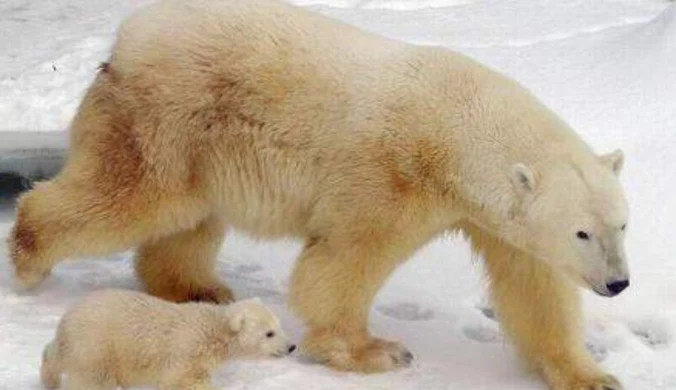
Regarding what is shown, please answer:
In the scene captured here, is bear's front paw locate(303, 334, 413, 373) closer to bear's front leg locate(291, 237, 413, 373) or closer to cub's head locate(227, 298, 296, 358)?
bear's front leg locate(291, 237, 413, 373)

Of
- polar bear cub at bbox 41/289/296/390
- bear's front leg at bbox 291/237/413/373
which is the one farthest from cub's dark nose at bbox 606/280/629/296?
polar bear cub at bbox 41/289/296/390

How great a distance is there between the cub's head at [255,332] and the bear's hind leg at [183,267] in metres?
1.11

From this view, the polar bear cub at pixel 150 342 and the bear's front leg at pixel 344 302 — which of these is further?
the bear's front leg at pixel 344 302

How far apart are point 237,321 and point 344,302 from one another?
581mm

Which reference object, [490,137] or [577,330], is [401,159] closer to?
[490,137]

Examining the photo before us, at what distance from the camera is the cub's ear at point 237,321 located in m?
5.00

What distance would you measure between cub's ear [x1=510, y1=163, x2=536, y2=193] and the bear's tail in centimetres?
176

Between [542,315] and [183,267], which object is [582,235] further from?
[183,267]

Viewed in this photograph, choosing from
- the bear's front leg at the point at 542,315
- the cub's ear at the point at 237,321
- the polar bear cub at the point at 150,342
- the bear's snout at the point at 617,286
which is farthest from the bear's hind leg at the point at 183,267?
the bear's snout at the point at 617,286

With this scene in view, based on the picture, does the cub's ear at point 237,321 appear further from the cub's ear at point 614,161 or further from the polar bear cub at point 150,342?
the cub's ear at point 614,161

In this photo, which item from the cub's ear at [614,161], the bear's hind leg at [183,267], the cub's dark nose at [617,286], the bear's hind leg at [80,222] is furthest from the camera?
the bear's hind leg at [183,267]

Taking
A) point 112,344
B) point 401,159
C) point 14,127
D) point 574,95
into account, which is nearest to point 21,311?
point 112,344

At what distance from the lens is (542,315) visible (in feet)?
18.0

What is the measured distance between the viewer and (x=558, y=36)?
9.76 meters
